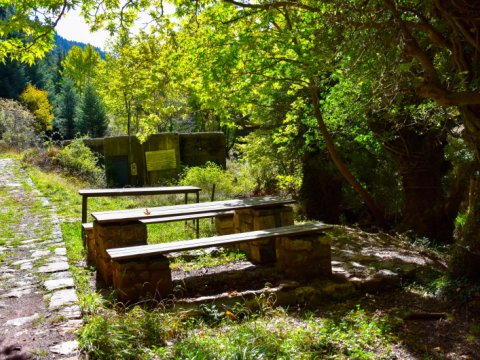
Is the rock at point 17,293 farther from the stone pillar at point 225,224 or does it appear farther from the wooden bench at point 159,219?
the stone pillar at point 225,224

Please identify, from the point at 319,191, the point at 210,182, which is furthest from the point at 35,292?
the point at 210,182

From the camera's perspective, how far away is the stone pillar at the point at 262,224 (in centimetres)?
544

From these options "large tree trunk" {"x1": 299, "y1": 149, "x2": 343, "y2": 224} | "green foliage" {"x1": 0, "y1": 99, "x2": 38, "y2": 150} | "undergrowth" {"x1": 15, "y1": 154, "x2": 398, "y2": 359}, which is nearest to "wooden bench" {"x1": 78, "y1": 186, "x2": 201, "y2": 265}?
"undergrowth" {"x1": 15, "y1": 154, "x2": 398, "y2": 359}

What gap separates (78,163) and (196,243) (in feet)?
41.1

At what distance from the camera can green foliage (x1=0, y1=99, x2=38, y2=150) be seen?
19625 millimetres

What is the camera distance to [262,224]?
576 cm

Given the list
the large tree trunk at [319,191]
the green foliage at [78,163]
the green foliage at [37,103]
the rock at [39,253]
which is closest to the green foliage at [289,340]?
the rock at [39,253]

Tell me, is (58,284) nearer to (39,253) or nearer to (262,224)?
(39,253)

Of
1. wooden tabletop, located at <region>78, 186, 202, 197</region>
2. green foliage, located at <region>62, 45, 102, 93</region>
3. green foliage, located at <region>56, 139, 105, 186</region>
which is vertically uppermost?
green foliage, located at <region>62, 45, 102, 93</region>

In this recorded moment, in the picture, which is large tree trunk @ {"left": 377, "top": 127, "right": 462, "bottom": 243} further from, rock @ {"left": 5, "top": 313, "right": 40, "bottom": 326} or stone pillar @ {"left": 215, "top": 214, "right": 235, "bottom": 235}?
rock @ {"left": 5, "top": 313, "right": 40, "bottom": 326}

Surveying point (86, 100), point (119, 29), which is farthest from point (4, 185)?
point (86, 100)

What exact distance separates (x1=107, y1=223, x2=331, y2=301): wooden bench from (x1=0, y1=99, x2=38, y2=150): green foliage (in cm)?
1777

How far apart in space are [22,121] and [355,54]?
18.9 meters

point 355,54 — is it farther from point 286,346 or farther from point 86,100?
point 86,100
